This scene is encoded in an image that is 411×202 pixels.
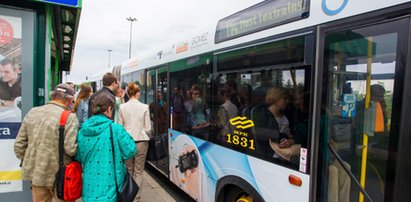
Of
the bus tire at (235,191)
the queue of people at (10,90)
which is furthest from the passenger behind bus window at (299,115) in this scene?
the queue of people at (10,90)

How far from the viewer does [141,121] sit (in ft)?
14.1

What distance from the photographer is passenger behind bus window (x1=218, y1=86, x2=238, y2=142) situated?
3.31 m

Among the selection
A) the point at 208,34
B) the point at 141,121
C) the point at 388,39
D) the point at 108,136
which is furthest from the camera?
the point at 141,121

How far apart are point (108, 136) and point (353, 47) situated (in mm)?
2071

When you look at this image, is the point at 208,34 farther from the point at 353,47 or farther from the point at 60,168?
the point at 60,168

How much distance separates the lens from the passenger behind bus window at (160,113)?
5285 millimetres

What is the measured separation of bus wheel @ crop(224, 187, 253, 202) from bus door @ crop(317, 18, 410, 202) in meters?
0.94

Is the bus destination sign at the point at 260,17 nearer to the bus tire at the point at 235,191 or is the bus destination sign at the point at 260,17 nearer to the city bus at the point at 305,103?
the city bus at the point at 305,103

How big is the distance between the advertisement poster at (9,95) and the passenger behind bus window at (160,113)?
8.17ft

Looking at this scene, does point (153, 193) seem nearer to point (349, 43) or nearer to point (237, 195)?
point (237, 195)

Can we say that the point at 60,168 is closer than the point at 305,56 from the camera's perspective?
No

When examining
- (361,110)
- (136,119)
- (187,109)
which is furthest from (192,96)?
(361,110)

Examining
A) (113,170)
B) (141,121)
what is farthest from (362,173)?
(141,121)

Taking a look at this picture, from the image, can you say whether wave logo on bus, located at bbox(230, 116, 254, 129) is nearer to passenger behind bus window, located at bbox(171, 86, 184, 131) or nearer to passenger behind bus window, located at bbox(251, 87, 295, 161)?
passenger behind bus window, located at bbox(251, 87, 295, 161)
